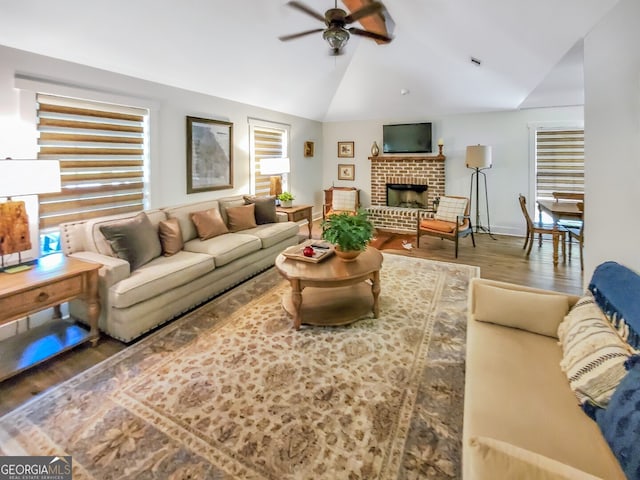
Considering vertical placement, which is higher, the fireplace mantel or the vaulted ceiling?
the vaulted ceiling

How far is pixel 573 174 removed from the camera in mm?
5949

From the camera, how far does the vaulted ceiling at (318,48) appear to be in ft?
8.96

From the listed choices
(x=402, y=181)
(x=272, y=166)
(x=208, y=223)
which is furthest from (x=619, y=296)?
(x=402, y=181)

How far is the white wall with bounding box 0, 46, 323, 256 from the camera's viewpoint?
9.00 ft

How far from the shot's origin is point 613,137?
224cm

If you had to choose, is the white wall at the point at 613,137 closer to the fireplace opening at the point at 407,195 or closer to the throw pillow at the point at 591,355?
the throw pillow at the point at 591,355

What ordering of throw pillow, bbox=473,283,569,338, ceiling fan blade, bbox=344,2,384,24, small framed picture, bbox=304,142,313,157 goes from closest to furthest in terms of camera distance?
throw pillow, bbox=473,283,569,338 → ceiling fan blade, bbox=344,2,384,24 → small framed picture, bbox=304,142,313,157

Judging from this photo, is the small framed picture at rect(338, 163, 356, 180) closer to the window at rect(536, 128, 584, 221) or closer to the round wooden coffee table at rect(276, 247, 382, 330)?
the window at rect(536, 128, 584, 221)

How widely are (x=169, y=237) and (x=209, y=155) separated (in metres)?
1.76

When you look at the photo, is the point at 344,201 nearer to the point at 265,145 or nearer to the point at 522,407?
the point at 265,145

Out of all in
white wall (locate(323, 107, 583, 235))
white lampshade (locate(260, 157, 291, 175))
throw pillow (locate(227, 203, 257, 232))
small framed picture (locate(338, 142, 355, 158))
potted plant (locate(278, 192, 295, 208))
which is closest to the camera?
throw pillow (locate(227, 203, 257, 232))

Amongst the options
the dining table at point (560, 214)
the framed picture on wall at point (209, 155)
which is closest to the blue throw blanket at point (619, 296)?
the dining table at point (560, 214)

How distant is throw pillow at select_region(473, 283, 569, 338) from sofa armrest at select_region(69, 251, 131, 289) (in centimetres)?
264

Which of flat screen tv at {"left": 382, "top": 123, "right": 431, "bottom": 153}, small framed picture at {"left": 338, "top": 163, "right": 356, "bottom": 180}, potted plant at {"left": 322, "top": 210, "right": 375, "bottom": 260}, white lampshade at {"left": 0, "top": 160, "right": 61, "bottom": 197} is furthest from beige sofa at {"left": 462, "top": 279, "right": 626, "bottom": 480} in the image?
small framed picture at {"left": 338, "top": 163, "right": 356, "bottom": 180}
